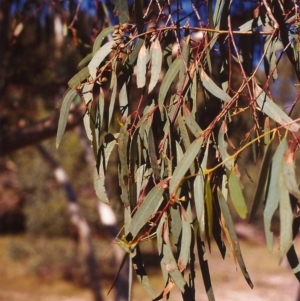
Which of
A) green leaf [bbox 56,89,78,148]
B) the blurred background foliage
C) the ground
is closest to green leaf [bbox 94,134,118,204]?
green leaf [bbox 56,89,78,148]

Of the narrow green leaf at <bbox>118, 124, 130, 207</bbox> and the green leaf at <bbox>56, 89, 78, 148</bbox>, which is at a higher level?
the green leaf at <bbox>56, 89, 78, 148</bbox>

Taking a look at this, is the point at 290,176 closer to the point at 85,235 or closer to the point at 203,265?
the point at 203,265

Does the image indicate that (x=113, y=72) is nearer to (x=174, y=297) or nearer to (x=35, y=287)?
(x=174, y=297)

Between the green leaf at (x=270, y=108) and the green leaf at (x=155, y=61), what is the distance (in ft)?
0.86

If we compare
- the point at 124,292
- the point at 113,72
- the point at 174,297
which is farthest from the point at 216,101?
the point at 174,297

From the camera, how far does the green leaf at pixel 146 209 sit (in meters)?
1.51

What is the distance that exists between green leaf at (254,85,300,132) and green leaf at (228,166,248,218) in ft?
0.58

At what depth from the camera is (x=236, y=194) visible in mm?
1446

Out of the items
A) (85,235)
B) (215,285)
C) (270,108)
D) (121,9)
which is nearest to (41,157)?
(215,285)

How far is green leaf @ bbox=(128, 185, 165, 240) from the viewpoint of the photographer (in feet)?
4.95

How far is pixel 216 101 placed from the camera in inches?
86.0

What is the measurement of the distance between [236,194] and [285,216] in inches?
6.0

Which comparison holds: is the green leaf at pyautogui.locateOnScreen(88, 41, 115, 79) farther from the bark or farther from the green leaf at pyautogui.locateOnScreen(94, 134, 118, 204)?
the bark

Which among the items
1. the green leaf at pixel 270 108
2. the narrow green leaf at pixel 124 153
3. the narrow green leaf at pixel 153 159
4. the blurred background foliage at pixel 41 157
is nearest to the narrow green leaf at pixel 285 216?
the green leaf at pixel 270 108
